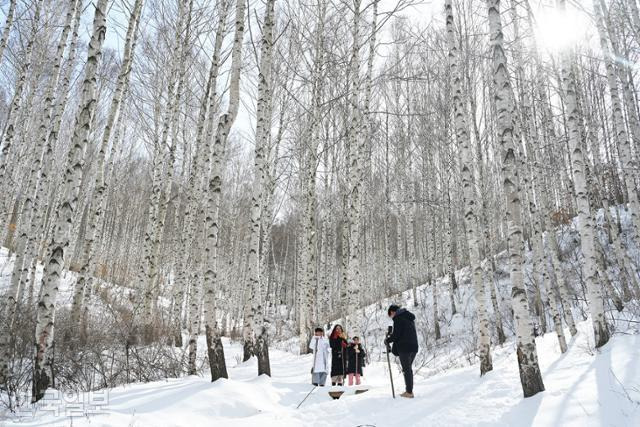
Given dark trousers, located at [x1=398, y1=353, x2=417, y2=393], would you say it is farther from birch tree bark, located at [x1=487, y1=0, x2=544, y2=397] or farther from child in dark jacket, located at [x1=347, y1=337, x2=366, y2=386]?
child in dark jacket, located at [x1=347, y1=337, x2=366, y2=386]

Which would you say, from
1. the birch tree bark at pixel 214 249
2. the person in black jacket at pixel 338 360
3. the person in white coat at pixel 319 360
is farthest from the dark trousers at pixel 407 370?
the birch tree bark at pixel 214 249

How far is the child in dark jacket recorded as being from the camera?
7504 mm

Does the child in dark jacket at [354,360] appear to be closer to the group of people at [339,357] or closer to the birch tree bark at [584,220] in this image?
the group of people at [339,357]

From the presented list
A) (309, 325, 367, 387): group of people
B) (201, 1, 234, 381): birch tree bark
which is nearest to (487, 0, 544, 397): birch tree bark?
(309, 325, 367, 387): group of people

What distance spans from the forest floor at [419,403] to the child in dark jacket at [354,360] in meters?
1.22

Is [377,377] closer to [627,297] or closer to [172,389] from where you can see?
[172,389]

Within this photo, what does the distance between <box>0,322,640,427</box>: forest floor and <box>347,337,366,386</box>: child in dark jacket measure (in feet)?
4.00

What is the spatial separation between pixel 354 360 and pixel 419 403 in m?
2.83

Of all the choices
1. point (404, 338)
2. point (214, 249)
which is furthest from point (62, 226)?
point (404, 338)

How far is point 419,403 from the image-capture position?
499cm

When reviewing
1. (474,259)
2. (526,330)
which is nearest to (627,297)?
(474,259)

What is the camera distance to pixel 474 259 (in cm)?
650

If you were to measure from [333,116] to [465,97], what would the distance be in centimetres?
494

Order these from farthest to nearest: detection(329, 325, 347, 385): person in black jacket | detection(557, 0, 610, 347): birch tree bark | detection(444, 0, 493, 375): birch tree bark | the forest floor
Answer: detection(329, 325, 347, 385): person in black jacket → detection(444, 0, 493, 375): birch tree bark → detection(557, 0, 610, 347): birch tree bark → the forest floor
